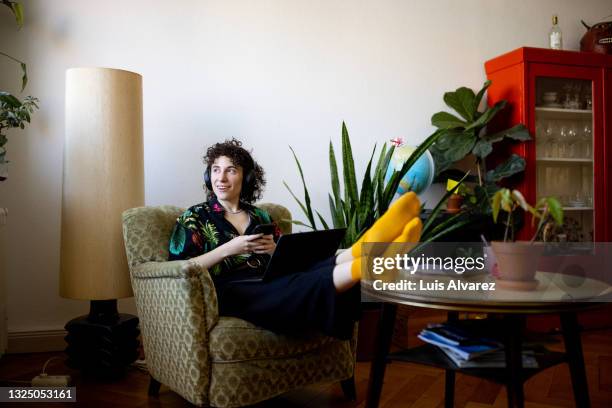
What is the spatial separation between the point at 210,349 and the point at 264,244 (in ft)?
1.46

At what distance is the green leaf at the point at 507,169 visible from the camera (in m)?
3.08

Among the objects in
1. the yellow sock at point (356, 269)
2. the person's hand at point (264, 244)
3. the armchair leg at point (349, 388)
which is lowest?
the armchair leg at point (349, 388)

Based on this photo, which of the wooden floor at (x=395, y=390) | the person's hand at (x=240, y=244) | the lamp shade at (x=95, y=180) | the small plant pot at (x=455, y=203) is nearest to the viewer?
the person's hand at (x=240, y=244)

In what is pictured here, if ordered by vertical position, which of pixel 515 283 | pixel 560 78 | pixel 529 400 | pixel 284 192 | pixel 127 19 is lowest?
pixel 529 400

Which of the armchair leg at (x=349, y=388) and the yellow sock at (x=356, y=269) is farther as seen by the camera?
the armchair leg at (x=349, y=388)

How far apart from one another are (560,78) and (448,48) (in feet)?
2.28

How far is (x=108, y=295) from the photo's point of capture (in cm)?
224

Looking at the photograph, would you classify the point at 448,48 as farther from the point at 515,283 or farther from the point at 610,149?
the point at 515,283

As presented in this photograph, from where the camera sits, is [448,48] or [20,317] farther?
[448,48]

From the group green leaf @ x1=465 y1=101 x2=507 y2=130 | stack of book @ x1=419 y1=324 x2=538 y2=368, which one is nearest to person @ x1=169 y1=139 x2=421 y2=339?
stack of book @ x1=419 y1=324 x2=538 y2=368

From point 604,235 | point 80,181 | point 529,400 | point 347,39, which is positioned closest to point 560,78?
point 604,235

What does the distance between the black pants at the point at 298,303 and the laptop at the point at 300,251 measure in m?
0.03

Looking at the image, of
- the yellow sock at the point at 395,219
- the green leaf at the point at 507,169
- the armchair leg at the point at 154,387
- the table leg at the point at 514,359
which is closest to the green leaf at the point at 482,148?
the green leaf at the point at 507,169

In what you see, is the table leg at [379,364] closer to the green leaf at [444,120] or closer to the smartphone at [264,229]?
the smartphone at [264,229]
